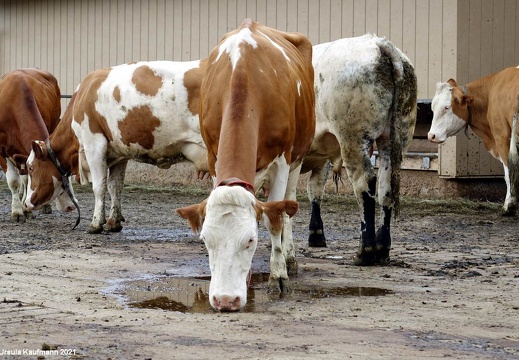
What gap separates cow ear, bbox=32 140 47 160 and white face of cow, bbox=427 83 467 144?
518 cm

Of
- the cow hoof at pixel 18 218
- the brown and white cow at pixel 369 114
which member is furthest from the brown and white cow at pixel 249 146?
the cow hoof at pixel 18 218

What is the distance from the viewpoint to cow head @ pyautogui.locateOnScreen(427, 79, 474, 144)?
13.9 m

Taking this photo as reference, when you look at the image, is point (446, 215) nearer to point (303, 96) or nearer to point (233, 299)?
point (303, 96)

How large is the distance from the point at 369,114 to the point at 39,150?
188 inches

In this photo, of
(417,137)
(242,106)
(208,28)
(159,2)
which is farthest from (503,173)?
(242,106)

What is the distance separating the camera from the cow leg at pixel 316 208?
990cm

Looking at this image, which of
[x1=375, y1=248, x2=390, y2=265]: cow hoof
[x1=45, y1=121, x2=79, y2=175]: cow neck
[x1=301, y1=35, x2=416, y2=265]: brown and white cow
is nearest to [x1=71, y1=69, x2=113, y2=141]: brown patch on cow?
[x1=45, y1=121, x2=79, y2=175]: cow neck

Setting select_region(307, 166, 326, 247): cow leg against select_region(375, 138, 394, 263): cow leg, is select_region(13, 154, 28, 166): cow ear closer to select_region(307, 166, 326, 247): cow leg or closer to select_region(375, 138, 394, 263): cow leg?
select_region(307, 166, 326, 247): cow leg

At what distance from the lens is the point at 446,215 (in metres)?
13.0

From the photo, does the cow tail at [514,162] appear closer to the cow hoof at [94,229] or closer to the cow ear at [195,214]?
the cow hoof at [94,229]

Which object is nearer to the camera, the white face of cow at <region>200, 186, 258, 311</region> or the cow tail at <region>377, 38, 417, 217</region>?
the white face of cow at <region>200, 186, 258, 311</region>

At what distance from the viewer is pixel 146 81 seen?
10.8m

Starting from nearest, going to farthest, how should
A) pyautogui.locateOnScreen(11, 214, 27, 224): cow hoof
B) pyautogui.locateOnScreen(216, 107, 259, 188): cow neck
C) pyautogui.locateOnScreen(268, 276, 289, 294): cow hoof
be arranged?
pyautogui.locateOnScreen(216, 107, 259, 188): cow neck, pyautogui.locateOnScreen(268, 276, 289, 294): cow hoof, pyautogui.locateOnScreen(11, 214, 27, 224): cow hoof

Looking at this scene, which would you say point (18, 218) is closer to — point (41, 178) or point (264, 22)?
point (41, 178)
